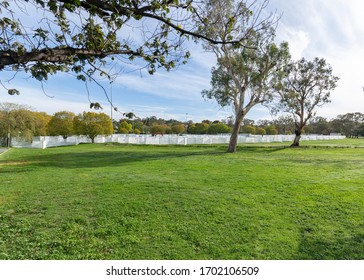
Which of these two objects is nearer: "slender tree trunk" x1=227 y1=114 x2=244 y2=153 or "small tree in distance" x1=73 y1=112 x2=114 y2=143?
"slender tree trunk" x1=227 y1=114 x2=244 y2=153

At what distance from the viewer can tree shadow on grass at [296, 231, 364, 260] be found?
318cm

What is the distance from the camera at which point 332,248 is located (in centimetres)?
338

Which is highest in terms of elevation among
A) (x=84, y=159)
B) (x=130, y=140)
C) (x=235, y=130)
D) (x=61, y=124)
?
(x=61, y=124)

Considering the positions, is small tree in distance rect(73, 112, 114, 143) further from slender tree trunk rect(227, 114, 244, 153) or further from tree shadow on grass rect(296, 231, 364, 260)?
tree shadow on grass rect(296, 231, 364, 260)

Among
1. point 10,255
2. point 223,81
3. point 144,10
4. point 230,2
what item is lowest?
point 10,255

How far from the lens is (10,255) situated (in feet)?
10.3

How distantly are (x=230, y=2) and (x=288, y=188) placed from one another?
12847 millimetres

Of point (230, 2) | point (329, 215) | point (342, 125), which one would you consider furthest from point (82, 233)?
point (342, 125)

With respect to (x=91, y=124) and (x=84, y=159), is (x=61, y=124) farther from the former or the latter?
(x=84, y=159)

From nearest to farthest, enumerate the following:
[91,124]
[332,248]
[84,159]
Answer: [332,248] → [84,159] → [91,124]

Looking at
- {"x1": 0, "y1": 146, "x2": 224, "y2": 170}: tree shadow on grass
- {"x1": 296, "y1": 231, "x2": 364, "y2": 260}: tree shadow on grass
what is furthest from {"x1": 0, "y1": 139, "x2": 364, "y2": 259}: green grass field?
{"x1": 0, "y1": 146, "x2": 224, "y2": 170}: tree shadow on grass

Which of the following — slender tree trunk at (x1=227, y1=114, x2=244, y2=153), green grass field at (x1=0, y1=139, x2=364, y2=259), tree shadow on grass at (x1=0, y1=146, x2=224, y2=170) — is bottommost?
tree shadow on grass at (x1=0, y1=146, x2=224, y2=170)

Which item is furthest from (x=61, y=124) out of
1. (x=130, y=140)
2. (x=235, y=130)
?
(x=235, y=130)
